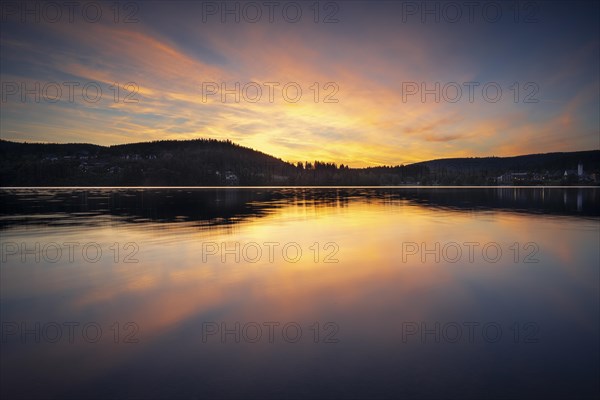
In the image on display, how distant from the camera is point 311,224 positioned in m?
26.4

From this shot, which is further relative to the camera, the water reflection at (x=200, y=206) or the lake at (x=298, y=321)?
the water reflection at (x=200, y=206)

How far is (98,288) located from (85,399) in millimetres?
6377

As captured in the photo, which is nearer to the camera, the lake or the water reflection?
the lake

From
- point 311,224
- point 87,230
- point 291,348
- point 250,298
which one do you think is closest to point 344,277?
point 250,298

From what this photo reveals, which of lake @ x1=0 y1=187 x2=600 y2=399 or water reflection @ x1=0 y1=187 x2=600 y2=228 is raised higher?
water reflection @ x1=0 y1=187 x2=600 y2=228

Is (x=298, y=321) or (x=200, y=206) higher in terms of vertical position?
(x=200, y=206)

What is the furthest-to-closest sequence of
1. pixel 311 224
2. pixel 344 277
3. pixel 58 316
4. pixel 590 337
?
pixel 311 224, pixel 344 277, pixel 58 316, pixel 590 337

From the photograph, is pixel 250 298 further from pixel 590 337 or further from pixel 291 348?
pixel 590 337

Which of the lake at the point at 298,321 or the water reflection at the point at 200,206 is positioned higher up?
the water reflection at the point at 200,206

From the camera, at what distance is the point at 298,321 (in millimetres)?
8203

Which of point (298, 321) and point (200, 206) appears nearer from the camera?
point (298, 321)

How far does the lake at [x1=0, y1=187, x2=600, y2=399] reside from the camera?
5.57 metres

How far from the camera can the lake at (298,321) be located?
557 cm

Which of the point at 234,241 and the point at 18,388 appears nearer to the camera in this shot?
the point at 18,388
